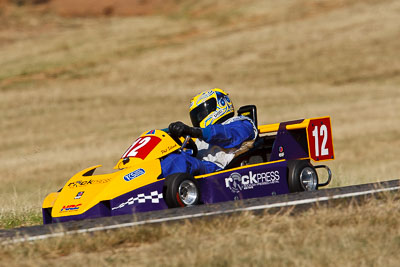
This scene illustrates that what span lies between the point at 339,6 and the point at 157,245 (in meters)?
44.3

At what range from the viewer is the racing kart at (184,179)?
7918 millimetres

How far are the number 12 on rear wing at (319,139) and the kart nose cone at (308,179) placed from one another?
1.16ft

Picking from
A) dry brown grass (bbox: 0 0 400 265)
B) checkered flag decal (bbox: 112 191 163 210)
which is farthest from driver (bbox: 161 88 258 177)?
dry brown grass (bbox: 0 0 400 265)

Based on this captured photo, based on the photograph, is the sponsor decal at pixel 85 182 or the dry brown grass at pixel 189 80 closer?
the sponsor decal at pixel 85 182

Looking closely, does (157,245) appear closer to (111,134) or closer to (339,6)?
(111,134)

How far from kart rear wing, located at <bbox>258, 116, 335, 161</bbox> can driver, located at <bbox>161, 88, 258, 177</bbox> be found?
0.44 meters

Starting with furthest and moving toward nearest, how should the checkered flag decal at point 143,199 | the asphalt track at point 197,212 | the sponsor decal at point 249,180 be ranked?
the sponsor decal at point 249,180 < the checkered flag decal at point 143,199 < the asphalt track at point 197,212

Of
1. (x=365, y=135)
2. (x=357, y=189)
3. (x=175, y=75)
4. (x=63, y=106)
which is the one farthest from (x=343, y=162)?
(x=175, y=75)

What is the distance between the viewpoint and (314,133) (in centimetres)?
975

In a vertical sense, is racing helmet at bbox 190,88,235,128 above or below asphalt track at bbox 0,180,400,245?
above

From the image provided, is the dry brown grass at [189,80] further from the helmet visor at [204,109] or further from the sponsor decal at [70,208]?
the helmet visor at [204,109]

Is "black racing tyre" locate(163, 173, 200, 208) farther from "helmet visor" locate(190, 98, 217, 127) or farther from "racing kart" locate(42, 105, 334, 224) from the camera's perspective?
"helmet visor" locate(190, 98, 217, 127)

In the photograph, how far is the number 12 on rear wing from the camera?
31.9ft

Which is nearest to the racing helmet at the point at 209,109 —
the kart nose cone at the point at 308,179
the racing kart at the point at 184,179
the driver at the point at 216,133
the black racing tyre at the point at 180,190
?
the driver at the point at 216,133
